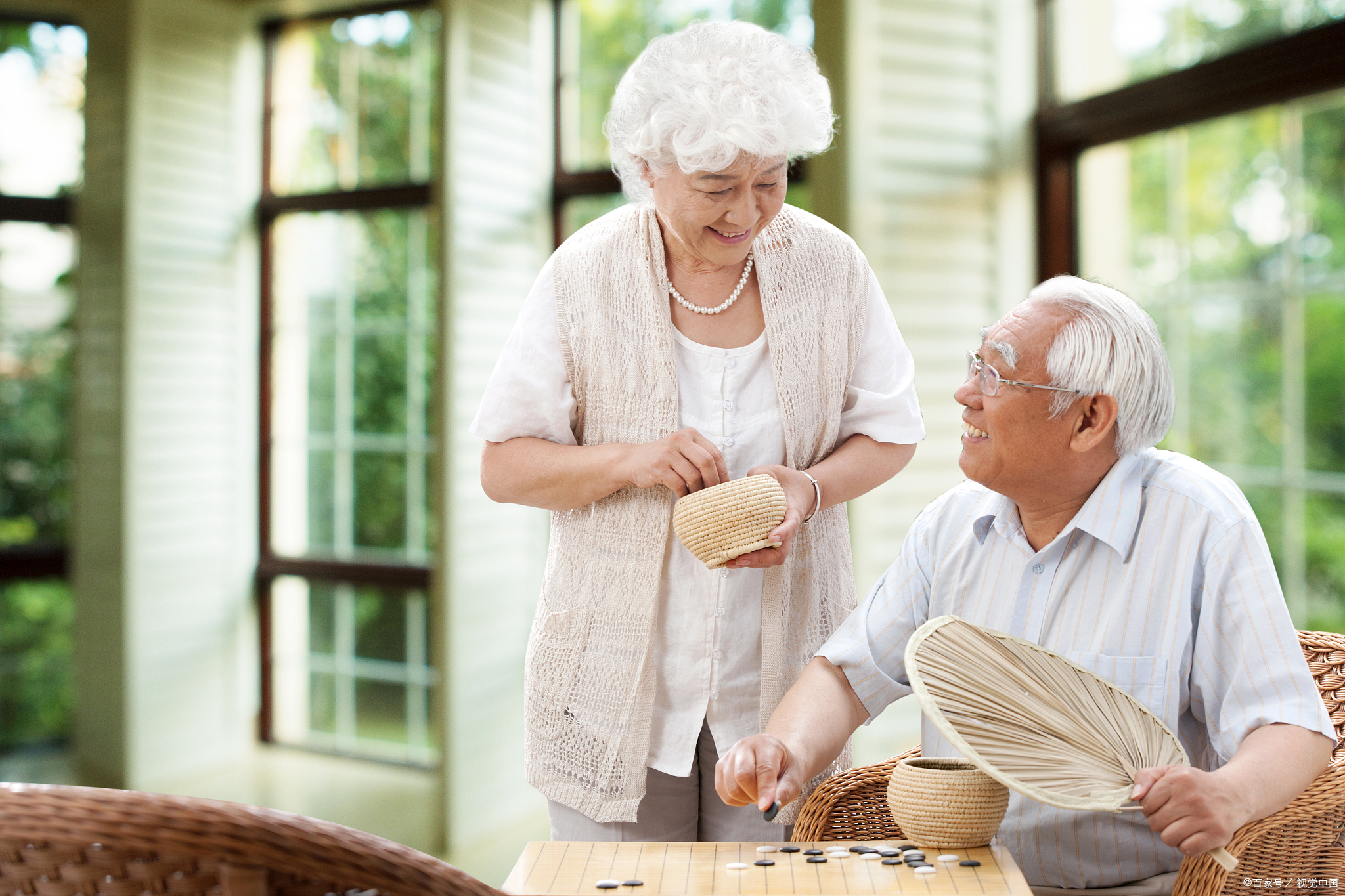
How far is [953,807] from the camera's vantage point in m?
1.08

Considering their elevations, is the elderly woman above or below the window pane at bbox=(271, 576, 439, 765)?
above

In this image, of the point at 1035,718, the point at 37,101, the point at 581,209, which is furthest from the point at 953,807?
the point at 37,101

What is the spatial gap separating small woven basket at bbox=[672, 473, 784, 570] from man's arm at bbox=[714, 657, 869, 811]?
0.65 ft

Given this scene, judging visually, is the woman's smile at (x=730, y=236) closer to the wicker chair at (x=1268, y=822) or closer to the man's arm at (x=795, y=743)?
the man's arm at (x=795, y=743)

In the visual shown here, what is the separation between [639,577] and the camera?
143cm

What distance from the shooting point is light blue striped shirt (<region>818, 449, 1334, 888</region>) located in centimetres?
119

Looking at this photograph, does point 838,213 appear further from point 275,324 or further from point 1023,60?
point 275,324

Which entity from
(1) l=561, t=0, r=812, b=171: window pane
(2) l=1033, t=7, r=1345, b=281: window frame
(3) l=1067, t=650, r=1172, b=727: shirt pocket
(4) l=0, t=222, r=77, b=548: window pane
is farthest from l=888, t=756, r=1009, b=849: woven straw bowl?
(4) l=0, t=222, r=77, b=548: window pane

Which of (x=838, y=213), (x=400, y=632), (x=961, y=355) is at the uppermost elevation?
(x=838, y=213)

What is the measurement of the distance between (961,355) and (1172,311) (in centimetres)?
51

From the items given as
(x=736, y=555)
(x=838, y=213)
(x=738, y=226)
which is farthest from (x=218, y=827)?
(x=838, y=213)

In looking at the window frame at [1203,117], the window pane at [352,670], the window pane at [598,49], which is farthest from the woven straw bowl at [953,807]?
the window pane at [352,670]

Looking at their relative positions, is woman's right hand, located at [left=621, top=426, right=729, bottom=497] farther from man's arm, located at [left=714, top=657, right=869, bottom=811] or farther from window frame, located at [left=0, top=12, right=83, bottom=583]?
window frame, located at [left=0, top=12, right=83, bottom=583]

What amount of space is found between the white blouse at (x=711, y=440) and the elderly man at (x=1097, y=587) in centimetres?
12
